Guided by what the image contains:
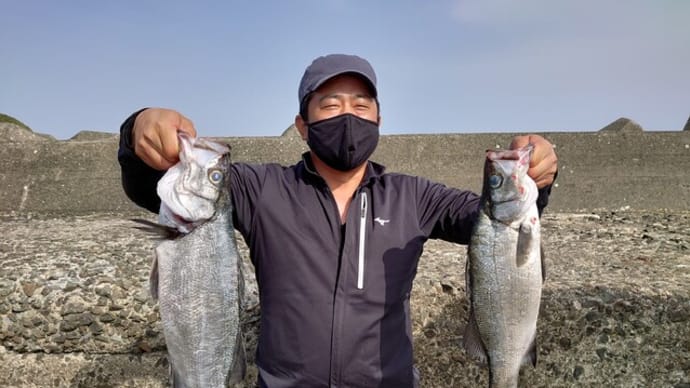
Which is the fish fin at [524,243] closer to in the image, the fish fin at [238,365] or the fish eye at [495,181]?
the fish eye at [495,181]

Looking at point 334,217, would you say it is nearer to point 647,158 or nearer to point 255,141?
point 255,141

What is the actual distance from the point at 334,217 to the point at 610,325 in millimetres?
1996

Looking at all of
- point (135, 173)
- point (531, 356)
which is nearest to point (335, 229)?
point (135, 173)

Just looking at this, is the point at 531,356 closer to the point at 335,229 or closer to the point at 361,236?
the point at 361,236

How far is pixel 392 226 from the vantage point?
8.51 ft

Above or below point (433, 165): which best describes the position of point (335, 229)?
below

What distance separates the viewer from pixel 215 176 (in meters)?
2.26

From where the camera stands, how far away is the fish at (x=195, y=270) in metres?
2.23

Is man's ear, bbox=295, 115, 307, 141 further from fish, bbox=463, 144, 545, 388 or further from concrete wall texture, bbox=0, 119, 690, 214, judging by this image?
concrete wall texture, bbox=0, 119, 690, 214

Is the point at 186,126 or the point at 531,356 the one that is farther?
the point at 531,356

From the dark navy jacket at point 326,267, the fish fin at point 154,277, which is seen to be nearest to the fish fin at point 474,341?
the dark navy jacket at point 326,267

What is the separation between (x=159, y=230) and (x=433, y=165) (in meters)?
3.94

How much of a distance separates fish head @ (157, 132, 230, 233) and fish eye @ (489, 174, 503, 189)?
3.71 feet

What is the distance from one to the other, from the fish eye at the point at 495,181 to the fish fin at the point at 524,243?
0.68 ft
